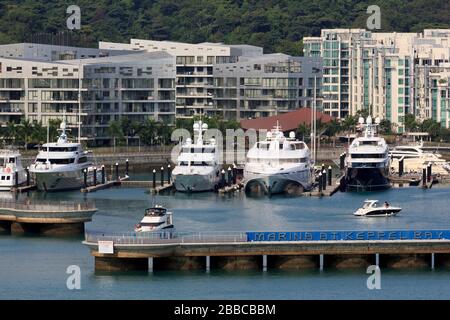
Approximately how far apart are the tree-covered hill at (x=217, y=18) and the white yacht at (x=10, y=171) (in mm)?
59972

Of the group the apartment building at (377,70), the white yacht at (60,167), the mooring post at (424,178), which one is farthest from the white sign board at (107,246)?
the apartment building at (377,70)

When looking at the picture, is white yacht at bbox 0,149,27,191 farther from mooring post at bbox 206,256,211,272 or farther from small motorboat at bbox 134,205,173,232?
mooring post at bbox 206,256,211,272

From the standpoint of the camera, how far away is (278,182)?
286 feet

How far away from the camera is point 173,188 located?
89438 mm

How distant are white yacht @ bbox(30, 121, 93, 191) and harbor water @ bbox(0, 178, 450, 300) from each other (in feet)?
6.79

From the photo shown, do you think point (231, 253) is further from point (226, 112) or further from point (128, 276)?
point (226, 112)

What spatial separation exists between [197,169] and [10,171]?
28.7 ft

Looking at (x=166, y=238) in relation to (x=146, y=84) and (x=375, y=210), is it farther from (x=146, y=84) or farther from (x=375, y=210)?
(x=146, y=84)

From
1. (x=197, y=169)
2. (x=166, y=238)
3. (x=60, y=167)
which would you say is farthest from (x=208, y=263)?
(x=60, y=167)

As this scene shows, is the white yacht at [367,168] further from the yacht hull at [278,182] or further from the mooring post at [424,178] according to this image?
the yacht hull at [278,182]

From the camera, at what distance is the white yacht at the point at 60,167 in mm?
89756

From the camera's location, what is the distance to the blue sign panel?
58719 millimetres
